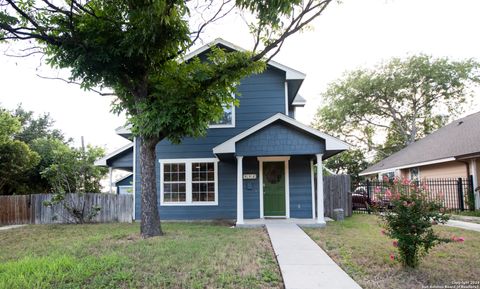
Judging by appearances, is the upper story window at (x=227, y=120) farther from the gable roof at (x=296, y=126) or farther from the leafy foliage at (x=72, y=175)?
the leafy foliage at (x=72, y=175)

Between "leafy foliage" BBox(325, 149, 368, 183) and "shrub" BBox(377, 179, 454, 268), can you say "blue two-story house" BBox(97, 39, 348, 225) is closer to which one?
"shrub" BBox(377, 179, 454, 268)

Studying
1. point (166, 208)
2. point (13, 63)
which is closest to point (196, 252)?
point (166, 208)

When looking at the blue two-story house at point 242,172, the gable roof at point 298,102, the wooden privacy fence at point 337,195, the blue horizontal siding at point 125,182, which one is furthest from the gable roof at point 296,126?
the blue horizontal siding at point 125,182

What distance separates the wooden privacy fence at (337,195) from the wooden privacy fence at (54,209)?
8.25m

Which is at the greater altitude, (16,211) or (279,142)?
(279,142)

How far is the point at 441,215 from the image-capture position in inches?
184

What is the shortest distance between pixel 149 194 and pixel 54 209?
6.75 metres

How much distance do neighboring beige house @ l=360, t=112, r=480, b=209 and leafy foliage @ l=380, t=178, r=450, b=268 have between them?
8.36m

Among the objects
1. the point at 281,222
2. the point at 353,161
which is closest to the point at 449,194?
the point at 281,222

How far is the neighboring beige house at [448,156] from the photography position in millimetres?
12727

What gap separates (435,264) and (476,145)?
10480mm

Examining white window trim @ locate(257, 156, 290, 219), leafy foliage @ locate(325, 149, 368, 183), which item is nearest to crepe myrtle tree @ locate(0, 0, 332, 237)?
white window trim @ locate(257, 156, 290, 219)

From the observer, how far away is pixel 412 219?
4566mm

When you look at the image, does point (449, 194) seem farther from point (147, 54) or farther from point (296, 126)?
point (147, 54)
